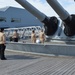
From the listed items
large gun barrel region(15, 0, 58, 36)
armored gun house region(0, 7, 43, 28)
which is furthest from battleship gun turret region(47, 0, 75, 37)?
armored gun house region(0, 7, 43, 28)

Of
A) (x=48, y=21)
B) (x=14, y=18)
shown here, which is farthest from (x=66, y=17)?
(x=14, y=18)

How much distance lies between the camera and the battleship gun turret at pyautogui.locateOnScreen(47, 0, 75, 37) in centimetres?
1345

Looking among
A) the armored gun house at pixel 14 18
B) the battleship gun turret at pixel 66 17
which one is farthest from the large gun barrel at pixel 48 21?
the armored gun house at pixel 14 18

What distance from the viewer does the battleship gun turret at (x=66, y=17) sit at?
1345 cm

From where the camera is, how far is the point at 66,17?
14117mm

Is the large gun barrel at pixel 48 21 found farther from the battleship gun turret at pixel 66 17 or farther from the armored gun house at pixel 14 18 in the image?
the armored gun house at pixel 14 18

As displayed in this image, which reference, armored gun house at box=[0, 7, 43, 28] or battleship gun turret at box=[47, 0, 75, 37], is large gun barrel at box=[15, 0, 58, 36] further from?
armored gun house at box=[0, 7, 43, 28]

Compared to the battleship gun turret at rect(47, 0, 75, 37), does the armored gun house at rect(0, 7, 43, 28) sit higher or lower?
higher

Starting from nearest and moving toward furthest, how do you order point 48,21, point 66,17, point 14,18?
point 66,17 → point 48,21 → point 14,18

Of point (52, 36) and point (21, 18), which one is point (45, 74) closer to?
point (52, 36)

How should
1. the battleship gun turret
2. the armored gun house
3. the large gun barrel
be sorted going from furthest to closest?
the armored gun house
the large gun barrel
the battleship gun turret

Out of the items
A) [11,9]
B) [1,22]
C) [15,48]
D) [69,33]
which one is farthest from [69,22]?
[11,9]

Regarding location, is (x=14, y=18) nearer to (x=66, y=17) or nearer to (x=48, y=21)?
(x=48, y=21)

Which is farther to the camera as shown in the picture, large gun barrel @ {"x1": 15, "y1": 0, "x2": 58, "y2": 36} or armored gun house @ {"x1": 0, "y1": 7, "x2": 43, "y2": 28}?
armored gun house @ {"x1": 0, "y1": 7, "x2": 43, "y2": 28}
